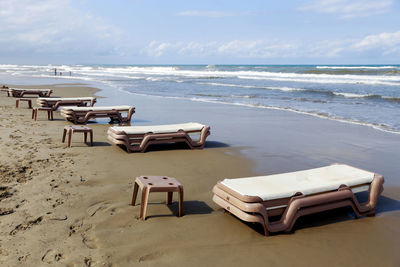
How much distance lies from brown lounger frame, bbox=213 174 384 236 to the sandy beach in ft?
0.57

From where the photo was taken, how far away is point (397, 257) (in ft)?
13.6

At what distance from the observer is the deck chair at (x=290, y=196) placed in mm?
4449

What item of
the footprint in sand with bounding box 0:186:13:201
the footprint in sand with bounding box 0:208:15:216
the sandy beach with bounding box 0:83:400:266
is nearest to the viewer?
the sandy beach with bounding box 0:83:400:266

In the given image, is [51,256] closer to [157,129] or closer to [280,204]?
[280,204]

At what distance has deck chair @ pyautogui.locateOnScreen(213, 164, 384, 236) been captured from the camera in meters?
4.45

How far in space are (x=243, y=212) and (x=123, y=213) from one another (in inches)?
62.0

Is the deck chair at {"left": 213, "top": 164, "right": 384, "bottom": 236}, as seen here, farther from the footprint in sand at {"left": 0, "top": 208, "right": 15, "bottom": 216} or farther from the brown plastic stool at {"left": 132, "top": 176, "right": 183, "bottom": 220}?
the footprint in sand at {"left": 0, "top": 208, "right": 15, "bottom": 216}

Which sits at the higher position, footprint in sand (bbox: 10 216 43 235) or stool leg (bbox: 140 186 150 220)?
stool leg (bbox: 140 186 150 220)

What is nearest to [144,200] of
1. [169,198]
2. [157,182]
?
[157,182]

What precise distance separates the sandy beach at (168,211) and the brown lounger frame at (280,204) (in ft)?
0.57

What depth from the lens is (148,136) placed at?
27.2ft

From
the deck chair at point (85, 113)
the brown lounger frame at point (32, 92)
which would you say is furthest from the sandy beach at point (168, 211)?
the brown lounger frame at point (32, 92)

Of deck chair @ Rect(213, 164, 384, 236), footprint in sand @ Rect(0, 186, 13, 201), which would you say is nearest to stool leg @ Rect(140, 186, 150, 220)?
deck chair @ Rect(213, 164, 384, 236)

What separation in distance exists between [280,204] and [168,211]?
1.48m
